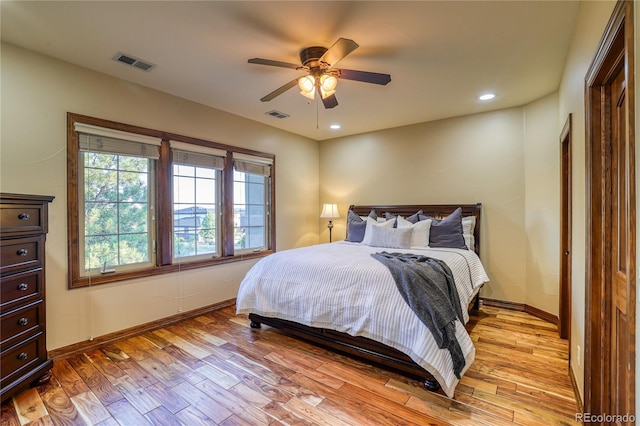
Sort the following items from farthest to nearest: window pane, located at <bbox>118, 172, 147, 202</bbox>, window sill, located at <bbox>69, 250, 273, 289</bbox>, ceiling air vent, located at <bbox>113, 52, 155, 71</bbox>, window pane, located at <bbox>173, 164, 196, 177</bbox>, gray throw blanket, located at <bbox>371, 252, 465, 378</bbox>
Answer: window pane, located at <bbox>173, 164, 196, 177</bbox> < window pane, located at <bbox>118, 172, 147, 202</bbox> < window sill, located at <bbox>69, 250, 273, 289</bbox> < ceiling air vent, located at <bbox>113, 52, 155, 71</bbox> < gray throw blanket, located at <bbox>371, 252, 465, 378</bbox>

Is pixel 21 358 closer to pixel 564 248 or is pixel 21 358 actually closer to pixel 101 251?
pixel 101 251

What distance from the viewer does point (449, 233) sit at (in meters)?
3.74

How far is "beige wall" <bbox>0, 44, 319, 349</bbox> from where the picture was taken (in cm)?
238

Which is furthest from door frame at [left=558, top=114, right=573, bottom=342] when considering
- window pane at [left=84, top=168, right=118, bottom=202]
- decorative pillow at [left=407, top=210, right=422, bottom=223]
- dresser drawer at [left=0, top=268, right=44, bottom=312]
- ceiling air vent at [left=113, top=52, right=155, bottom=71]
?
dresser drawer at [left=0, top=268, right=44, bottom=312]

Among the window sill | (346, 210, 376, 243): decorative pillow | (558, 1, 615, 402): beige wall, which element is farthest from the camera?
(346, 210, 376, 243): decorative pillow

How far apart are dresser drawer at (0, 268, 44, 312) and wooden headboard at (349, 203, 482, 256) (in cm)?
406

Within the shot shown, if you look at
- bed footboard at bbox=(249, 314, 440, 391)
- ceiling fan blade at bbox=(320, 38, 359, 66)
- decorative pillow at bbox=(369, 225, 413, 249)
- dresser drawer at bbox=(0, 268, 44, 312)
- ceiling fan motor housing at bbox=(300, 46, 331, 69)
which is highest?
ceiling fan motor housing at bbox=(300, 46, 331, 69)

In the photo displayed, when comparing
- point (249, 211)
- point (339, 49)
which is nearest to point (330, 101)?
point (339, 49)

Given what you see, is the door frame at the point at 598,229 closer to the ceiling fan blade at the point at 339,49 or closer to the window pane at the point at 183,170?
the ceiling fan blade at the point at 339,49

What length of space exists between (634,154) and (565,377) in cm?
212

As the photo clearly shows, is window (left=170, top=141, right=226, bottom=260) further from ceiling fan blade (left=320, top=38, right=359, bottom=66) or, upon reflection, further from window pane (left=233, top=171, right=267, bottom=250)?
ceiling fan blade (left=320, top=38, right=359, bottom=66)

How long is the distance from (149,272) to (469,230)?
402 centimetres

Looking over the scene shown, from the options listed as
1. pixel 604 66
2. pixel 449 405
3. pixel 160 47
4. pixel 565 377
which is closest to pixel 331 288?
pixel 449 405

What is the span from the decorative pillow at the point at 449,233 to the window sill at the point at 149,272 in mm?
2639
